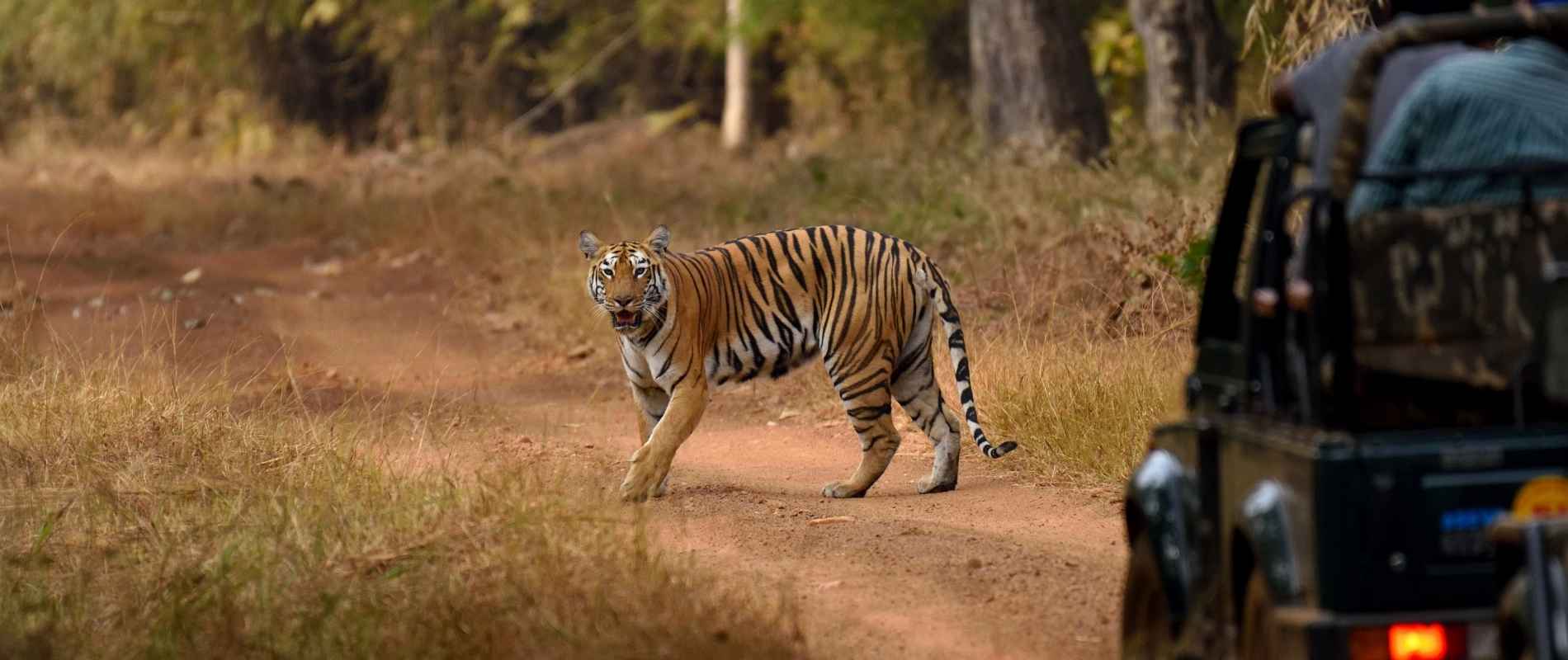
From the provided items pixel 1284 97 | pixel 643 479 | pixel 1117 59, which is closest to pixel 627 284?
pixel 643 479

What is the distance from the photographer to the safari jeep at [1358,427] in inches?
128

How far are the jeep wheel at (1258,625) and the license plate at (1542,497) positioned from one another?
1.48ft

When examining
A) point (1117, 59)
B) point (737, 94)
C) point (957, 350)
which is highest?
point (957, 350)

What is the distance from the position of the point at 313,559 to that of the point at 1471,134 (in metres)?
3.48

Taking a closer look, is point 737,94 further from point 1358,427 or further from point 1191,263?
point 1358,427

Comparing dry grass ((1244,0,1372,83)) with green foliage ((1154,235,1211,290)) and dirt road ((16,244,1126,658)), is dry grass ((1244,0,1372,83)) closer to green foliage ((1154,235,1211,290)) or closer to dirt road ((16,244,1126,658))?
green foliage ((1154,235,1211,290))

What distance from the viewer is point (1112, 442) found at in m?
8.05

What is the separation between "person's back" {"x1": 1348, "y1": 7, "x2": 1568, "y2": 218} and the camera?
366 cm

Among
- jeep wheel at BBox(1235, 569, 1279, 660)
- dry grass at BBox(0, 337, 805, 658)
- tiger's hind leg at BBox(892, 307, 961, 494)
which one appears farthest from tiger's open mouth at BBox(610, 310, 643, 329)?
jeep wheel at BBox(1235, 569, 1279, 660)

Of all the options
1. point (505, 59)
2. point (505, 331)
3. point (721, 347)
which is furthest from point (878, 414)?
point (505, 59)

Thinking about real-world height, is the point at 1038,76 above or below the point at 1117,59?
above

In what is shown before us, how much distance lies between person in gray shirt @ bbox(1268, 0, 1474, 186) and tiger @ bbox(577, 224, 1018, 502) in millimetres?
4265

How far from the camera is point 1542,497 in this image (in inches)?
129

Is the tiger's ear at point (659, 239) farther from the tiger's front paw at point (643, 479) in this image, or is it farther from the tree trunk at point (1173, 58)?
the tree trunk at point (1173, 58)
